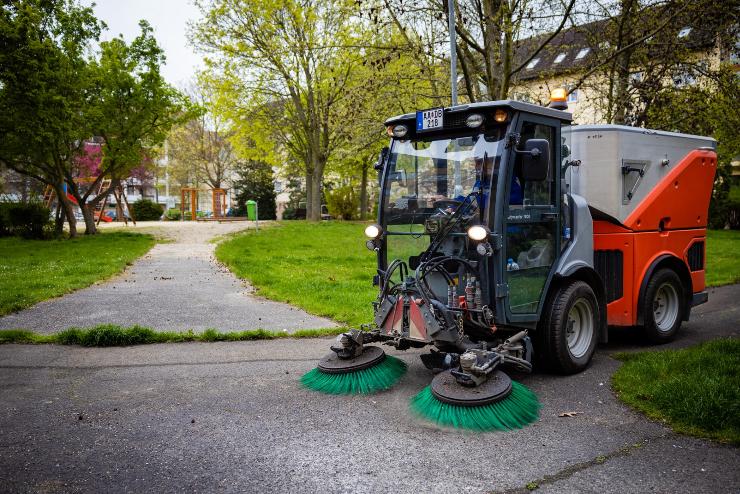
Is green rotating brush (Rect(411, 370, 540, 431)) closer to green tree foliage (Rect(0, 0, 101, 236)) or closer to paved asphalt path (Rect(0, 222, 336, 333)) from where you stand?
paved asphalt path (Rect(0, 222, 336, 333))

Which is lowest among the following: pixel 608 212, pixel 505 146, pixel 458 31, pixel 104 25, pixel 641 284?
pixel 641 284

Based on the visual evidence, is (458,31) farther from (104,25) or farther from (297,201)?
(297,201)

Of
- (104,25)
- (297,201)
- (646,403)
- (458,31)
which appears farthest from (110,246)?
(297,201)

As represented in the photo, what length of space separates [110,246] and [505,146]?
16.0 metres

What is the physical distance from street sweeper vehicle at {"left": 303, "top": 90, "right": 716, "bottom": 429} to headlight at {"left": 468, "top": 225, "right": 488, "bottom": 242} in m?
0.01

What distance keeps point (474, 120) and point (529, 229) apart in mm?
1161

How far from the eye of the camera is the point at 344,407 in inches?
196

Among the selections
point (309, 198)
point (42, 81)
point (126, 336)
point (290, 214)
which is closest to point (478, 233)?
point (126, 336)

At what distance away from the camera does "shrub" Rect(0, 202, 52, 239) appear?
827 inches

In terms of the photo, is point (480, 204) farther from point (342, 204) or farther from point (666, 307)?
point (342, 204)

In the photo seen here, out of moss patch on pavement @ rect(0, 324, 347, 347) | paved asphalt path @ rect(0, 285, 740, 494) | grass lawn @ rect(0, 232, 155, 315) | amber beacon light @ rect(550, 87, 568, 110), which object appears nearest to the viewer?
paved asphalt path @ rect(0, 285, 740, 494)

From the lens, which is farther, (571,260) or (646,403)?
(571,260)

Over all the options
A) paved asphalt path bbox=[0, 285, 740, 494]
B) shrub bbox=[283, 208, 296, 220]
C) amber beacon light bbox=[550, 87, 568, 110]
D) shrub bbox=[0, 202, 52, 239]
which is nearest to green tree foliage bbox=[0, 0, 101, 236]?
shrub bbox=[0, 202, 52, 239]

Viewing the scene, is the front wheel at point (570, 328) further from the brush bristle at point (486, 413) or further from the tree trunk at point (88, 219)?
the tree trunk at point (88, 219)
